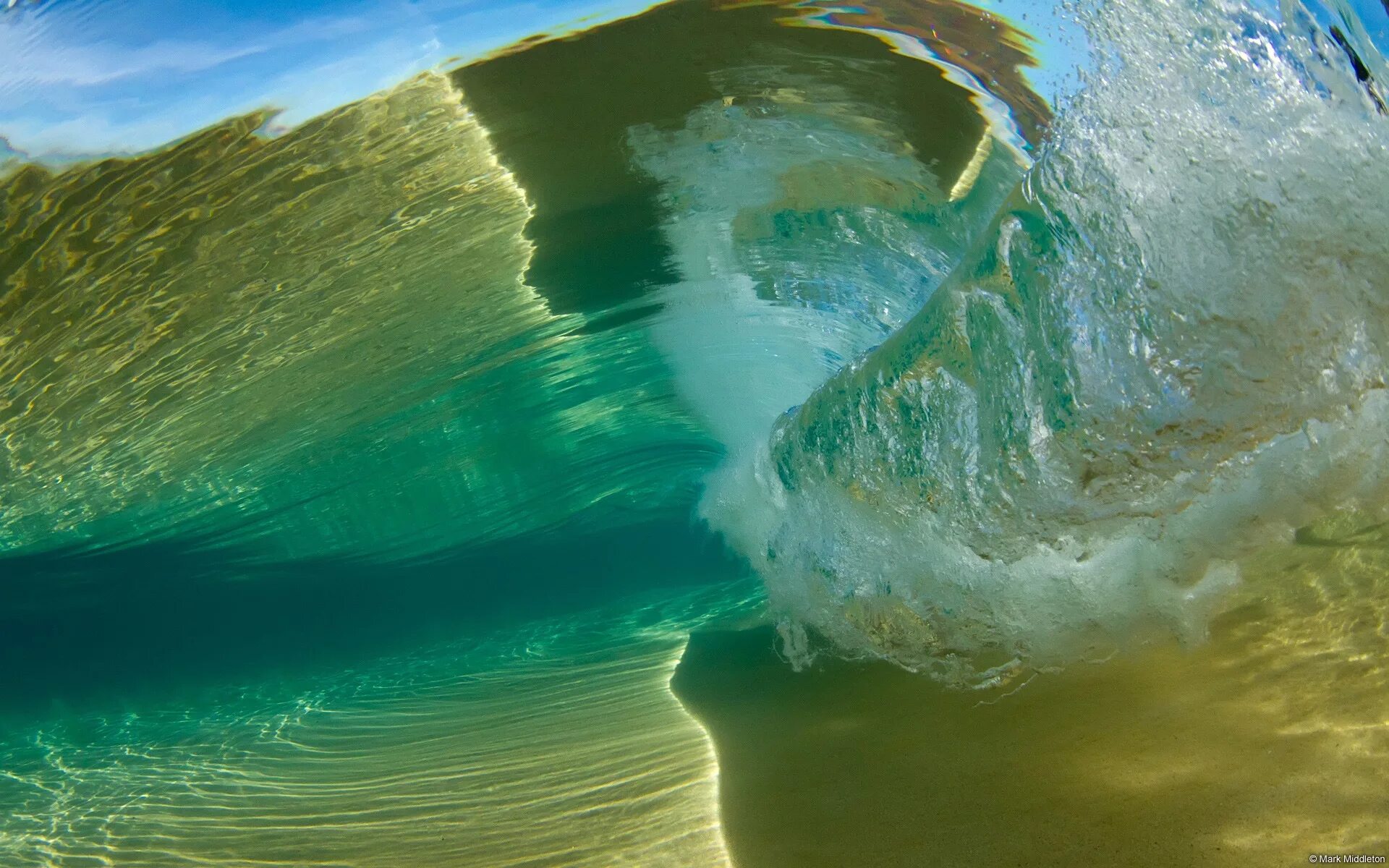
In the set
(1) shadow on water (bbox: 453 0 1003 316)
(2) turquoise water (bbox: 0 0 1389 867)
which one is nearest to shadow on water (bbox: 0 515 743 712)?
(2) turquoise water (bbox: 0 0 1389 867)

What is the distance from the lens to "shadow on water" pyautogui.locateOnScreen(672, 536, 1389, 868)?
1664 mm

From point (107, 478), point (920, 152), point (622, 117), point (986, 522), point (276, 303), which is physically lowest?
point (986, 522)

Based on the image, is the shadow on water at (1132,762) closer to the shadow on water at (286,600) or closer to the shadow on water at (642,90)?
the shadow on water at (642,90)

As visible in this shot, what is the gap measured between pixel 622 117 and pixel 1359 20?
224 cm

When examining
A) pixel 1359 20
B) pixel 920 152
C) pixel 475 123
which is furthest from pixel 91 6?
pixel 1359 20

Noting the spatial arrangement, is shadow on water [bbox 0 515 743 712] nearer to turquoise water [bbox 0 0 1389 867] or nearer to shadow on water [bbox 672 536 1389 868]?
turquoise water [bbox 0 0 1389 867]

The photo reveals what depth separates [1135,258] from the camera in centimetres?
231

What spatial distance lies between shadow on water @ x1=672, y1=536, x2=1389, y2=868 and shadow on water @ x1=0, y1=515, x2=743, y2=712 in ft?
14.4

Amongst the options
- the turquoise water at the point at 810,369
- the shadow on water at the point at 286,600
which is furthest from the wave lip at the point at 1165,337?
the shadow on water at the point at 286,600

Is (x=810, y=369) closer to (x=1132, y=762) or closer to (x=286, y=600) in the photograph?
(x=1132, y=762)

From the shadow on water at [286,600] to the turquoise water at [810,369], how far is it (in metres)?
1.64

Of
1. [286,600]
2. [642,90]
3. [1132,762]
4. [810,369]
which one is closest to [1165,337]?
[1132,762]

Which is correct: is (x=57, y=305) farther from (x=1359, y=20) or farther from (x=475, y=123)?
(x=1359, y=20)

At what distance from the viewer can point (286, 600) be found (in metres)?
7.56
